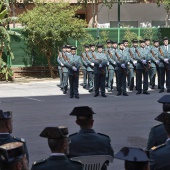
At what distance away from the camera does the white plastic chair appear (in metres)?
6.18

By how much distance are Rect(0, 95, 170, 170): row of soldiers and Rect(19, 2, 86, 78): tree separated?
51.8 feet

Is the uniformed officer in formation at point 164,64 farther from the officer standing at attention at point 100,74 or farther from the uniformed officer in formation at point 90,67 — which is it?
the uniformed officer in formation at point 90,67

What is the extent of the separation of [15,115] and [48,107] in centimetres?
153

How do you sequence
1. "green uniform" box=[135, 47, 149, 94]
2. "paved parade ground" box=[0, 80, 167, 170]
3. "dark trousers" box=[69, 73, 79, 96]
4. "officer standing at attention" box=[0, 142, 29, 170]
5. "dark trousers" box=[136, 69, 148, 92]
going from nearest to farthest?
1. "officer standing at attention" box=[0, 142, 29, 170]
2. "paved parade ground" box=[0, 80, 167, 170]
3. "dark trousers" box=[69, 73, 79, 96]
4. "dark trousers" box=[136, 69, 148, 92]
5. "green uniform" box=[135, 47, 149, 94]

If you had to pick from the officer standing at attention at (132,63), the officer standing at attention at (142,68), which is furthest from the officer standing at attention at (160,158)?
the officer standing at attention at (132,63)

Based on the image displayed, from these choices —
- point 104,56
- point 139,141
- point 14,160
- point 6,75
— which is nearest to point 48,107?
point 104,56

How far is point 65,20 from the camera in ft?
78.8

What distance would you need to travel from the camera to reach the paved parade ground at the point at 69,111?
11.6 metres

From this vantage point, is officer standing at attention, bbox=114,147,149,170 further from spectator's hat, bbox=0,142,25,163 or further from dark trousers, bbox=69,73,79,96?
dark trousers, bbox=69,73,79,96

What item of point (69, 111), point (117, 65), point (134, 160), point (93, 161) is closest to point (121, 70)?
point (117, 65)

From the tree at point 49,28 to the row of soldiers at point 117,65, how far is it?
2.87 metres

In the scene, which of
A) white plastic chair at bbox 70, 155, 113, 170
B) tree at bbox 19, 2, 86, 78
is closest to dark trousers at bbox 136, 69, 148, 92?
tree at bbox 19, 2, 86, 78

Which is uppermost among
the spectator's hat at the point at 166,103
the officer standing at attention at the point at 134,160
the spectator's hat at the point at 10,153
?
the spectator's hat at the point at 10,153

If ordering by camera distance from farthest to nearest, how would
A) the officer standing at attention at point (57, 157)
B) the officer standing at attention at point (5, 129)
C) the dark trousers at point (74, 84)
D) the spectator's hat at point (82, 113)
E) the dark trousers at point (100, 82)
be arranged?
the dark trousers at point (100, 82) < the dark trousers at point (74, 84) < the spectator's hat at point (82, 113) < the officer standing at attention at point (5, 129) < the officer standing at attention at point (57, 157)
